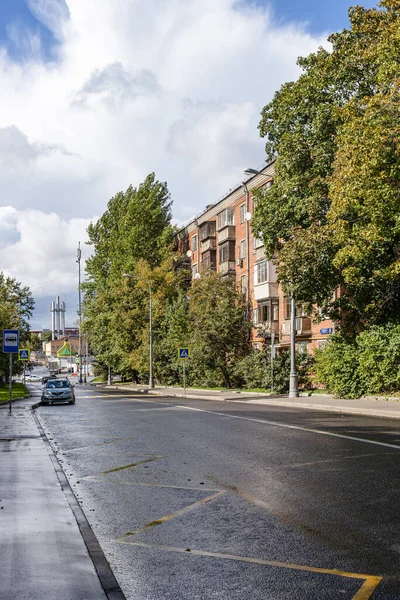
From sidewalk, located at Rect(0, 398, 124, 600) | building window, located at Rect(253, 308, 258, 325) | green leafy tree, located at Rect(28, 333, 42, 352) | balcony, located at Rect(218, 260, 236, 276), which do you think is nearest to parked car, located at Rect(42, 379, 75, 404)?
building window, located at Rect(253, 308, 258, 325)

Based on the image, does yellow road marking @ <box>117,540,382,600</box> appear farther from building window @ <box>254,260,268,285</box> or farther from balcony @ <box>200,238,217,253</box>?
balcony @ <box>200,238,217,253</box>

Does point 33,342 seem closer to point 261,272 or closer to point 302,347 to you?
point 261,272

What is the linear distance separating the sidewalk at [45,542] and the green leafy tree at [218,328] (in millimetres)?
34719

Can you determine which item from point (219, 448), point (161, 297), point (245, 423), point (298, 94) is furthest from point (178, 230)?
point (219, 448)

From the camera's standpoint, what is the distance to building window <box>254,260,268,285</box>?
46.8 metres

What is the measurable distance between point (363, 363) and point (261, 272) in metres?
19.7

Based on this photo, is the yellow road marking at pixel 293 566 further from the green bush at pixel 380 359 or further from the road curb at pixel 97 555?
the green bush at pixel 380 359

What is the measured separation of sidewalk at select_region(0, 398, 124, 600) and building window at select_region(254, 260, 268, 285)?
37.4m

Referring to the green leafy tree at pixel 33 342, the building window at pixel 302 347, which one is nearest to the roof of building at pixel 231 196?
the building window at pixel 302 347

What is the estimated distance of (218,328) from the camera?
44875 millimetres

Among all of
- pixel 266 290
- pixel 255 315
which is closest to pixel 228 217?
pixel 255 315

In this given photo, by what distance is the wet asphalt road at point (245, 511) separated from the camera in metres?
4.98

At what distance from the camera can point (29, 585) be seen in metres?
4.59

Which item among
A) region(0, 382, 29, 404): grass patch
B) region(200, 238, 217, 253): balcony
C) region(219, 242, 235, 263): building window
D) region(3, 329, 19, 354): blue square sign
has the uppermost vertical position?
region(200, 238, 217, 253): balcony
